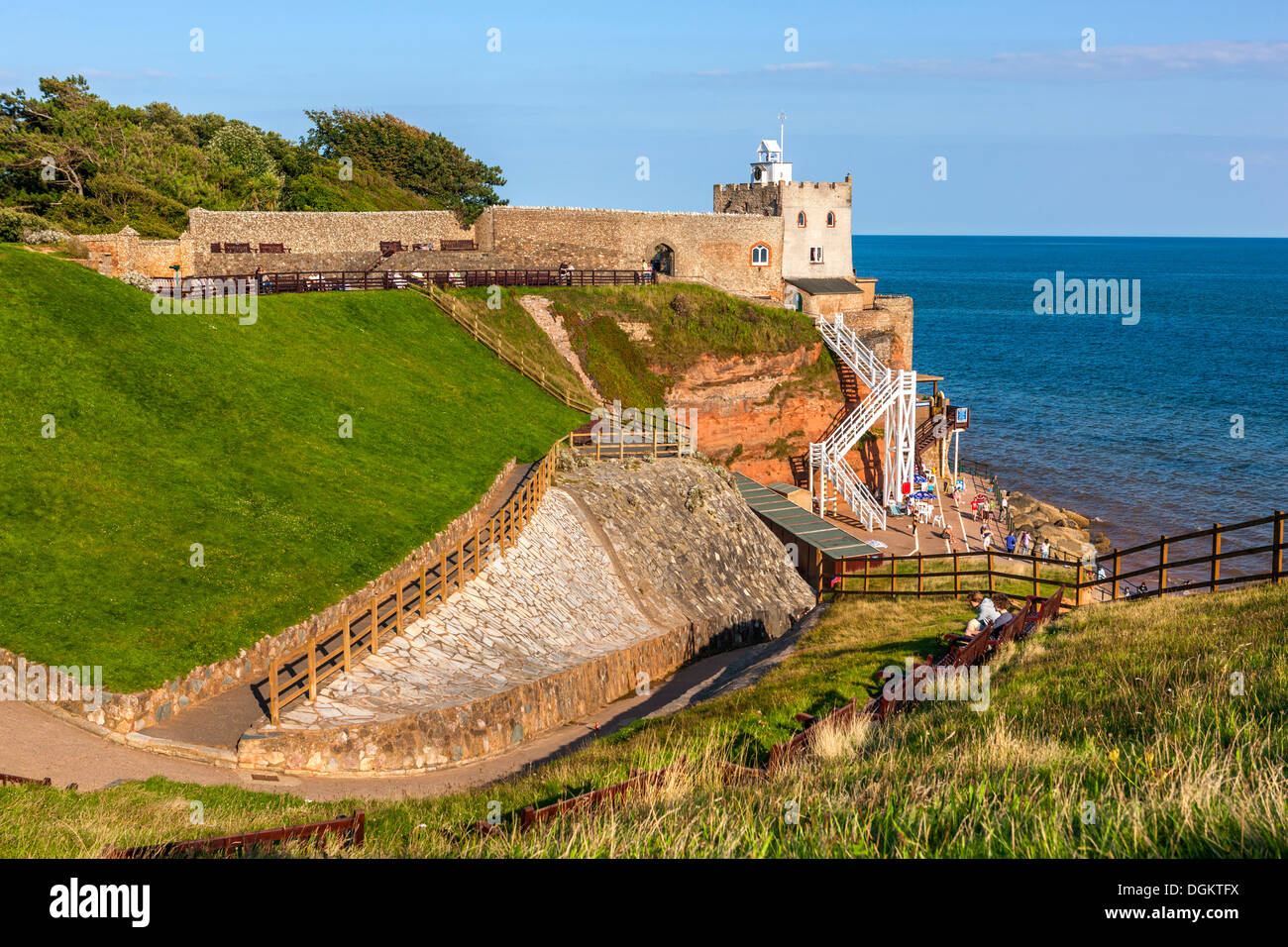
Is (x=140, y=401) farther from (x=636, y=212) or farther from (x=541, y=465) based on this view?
(x=636, y=212)

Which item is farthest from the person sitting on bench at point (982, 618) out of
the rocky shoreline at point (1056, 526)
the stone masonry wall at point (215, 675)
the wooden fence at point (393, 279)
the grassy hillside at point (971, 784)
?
the wooden fence at point (393, 279)

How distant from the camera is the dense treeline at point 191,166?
1823 inches

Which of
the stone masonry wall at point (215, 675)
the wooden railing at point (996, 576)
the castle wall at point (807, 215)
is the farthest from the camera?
the castle wall at point (807, 215)

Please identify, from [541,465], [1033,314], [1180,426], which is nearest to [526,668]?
[541,465]

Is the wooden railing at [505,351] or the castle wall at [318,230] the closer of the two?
the wooden railing at [505,351]

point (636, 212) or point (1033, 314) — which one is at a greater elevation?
point (1033, 314)

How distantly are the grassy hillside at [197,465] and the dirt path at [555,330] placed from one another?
9172 mm

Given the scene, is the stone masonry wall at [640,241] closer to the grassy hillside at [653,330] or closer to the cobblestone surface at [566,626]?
the grassy hillside at [653,330]

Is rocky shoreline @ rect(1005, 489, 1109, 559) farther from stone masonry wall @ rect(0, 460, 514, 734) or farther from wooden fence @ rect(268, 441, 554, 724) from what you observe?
stone masonry wall @ rect(0, 460, 514, 734)

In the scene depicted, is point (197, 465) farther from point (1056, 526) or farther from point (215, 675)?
point (1056, 526)

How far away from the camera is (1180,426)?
71.9 m

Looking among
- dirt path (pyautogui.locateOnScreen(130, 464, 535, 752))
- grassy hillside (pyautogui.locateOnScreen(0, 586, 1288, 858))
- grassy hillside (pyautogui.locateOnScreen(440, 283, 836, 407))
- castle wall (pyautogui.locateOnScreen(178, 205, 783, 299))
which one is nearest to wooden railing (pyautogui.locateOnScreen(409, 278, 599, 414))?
grassy hillside (pyautogui.locateOnScreen(440, 283, 836, 407))

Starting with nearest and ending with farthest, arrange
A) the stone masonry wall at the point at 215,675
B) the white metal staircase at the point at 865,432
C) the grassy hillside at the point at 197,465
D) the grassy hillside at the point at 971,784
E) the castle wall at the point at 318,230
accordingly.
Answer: the grassy hillside at the point at 971,784
the stone masonry wall at the point at 215,675
the grassy hillside at the point at 197,465
the castle wall at the point at 318,230
the white metal staircase at the point at 865,432
